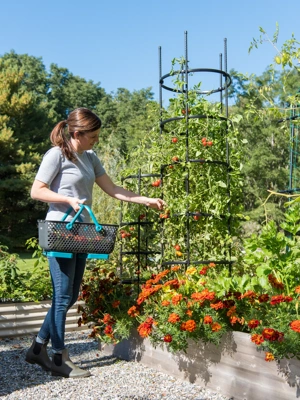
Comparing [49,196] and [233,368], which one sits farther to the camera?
[49,196]

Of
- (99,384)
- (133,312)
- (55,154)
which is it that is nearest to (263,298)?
(133,312)

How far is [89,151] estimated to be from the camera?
9.91 ft

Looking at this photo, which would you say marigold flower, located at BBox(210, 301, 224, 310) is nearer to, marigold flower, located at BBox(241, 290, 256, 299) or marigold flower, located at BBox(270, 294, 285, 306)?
marigold flower, located at BBox(241, 290, 256, 299)

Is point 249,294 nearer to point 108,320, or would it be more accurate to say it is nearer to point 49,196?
point 108,320

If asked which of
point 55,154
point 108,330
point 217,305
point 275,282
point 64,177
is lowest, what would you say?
point 108,330

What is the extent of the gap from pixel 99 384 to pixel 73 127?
140 cm

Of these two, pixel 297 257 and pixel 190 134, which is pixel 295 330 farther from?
pixel 190 134

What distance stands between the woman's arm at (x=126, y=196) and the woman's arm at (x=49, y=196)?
487 mm

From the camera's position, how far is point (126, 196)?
10.2 feet

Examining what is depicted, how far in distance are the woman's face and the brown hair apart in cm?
2

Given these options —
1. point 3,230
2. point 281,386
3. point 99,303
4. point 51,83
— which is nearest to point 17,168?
point 3,230

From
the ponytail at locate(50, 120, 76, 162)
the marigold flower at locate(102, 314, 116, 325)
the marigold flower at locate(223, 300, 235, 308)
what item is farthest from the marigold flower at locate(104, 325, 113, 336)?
the ponytail at locate(50, 120, 76, 162)

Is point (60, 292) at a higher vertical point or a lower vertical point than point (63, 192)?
lower

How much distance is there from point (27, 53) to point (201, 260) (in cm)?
3209
